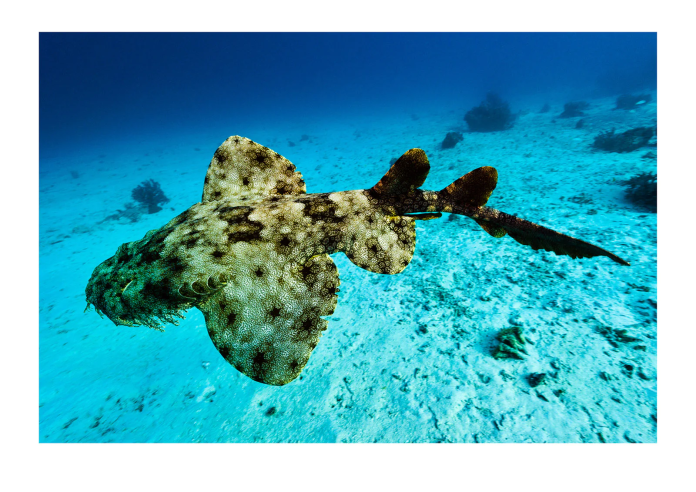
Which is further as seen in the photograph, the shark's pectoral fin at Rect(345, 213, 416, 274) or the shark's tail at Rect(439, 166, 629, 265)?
the shark's pectoral fin at Rect(345, 213, 416, 274)

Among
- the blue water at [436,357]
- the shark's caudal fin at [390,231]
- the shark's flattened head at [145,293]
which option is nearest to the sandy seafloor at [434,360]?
the blue water at [436,357]

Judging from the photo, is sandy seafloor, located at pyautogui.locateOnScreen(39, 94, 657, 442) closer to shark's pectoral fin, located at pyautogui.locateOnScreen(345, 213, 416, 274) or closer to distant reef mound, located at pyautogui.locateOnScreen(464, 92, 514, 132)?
shark's pectoral fin, located at pyautogui.locateOnScreen(345, 213, 416, 274)

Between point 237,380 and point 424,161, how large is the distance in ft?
15.1

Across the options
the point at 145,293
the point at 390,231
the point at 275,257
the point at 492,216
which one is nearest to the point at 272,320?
the point at 275,257

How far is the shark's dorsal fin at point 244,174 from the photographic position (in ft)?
9.78

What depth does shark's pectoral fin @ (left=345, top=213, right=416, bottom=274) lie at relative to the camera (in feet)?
8.31

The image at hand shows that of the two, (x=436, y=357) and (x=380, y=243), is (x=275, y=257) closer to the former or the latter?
(x=380, y=243)

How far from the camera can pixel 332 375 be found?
4480 millimetres

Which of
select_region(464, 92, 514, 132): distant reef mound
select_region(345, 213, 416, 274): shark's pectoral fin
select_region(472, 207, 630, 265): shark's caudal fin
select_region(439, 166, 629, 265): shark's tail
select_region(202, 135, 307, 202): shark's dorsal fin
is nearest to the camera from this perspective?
select_region(472, 207, 630, 265): shark's caudal fin

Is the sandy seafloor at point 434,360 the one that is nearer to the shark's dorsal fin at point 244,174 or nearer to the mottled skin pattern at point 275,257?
the mottled skin pattern at point 275,257

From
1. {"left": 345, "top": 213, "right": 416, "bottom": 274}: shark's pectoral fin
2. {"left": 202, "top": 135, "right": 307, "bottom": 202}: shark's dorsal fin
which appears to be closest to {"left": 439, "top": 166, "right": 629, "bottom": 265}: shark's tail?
{"left": 345, "top": 213, "right": 416, "bottom": 274}: shark's pectoral fin

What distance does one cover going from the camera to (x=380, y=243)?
2578mm

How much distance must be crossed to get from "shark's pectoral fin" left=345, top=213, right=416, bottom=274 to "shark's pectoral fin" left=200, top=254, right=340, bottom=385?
0.42 metres

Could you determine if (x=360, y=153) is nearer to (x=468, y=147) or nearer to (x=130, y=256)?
(x=468, y=147)
